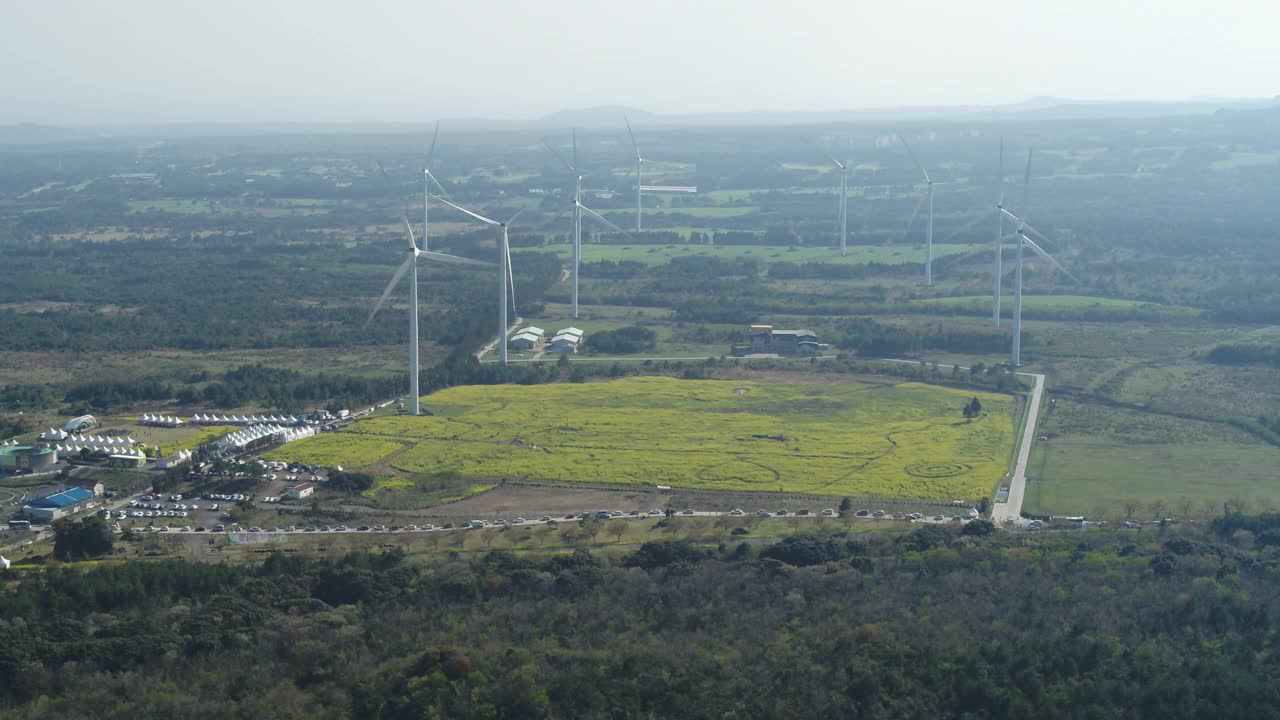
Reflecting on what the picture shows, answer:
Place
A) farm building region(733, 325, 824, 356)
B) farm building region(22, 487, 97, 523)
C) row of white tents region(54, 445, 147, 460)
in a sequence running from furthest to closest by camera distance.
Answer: farm building region(733, 325, 824, 356) < row of white tents region(54, 445, 147, 460) < farm building region(22, 487, 97, 523)

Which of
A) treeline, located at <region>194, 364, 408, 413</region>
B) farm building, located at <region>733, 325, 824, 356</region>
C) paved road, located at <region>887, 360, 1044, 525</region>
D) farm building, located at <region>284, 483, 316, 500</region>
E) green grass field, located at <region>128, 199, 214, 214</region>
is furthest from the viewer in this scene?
green grass field, located at <region>128, 199, 214, 214</region>

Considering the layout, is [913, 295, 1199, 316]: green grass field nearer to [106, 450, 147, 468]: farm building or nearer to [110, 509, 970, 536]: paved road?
[110, 509, 970, 536]: paved road

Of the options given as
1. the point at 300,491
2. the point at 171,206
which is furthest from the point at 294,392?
the point at 171,206

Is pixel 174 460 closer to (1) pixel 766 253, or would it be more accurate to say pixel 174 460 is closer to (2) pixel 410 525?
(2) pixel 410 525

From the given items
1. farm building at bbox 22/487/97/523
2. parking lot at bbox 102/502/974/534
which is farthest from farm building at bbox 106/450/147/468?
parking lot at bbox 102/502/974/534

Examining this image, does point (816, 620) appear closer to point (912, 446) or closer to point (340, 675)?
point (340, 675)
